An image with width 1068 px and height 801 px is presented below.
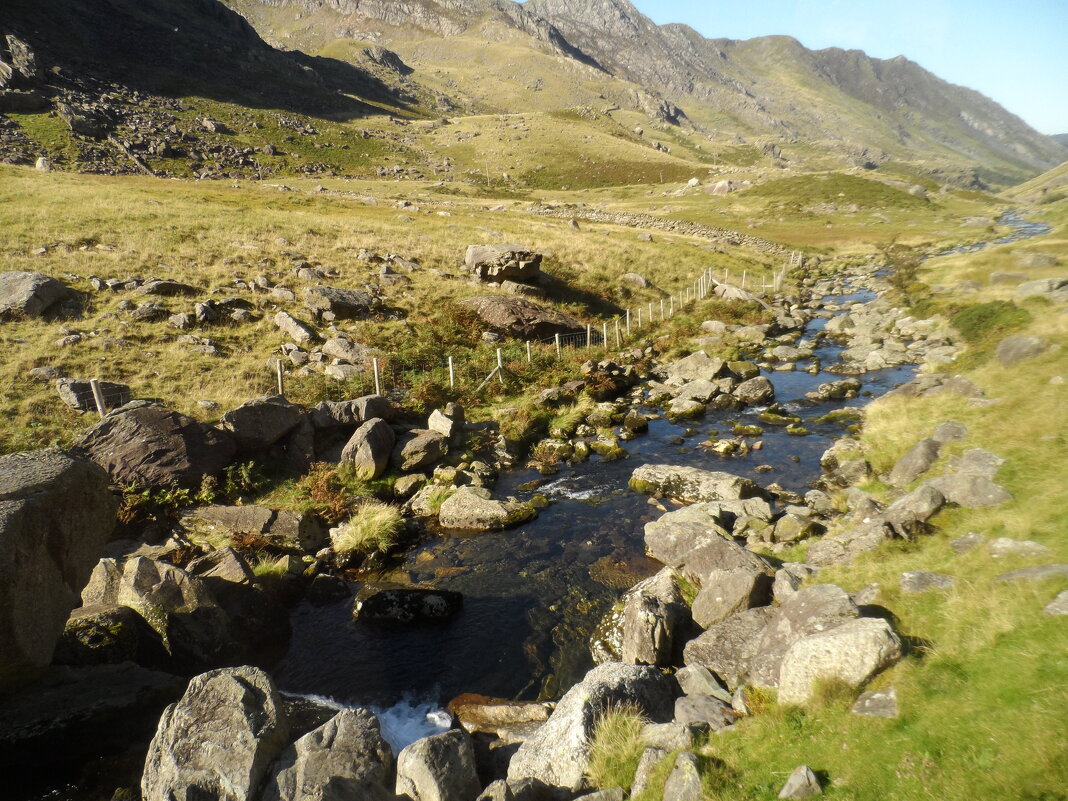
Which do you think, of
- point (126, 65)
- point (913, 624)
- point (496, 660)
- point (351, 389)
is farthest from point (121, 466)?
point (126, 65)

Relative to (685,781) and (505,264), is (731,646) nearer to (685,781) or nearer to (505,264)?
(685,781)

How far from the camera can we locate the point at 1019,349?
1931 cm

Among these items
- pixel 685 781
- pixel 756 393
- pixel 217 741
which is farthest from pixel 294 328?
pixel 685 781

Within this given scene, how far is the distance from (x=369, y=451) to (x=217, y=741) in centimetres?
1292

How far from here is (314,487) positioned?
19.2m

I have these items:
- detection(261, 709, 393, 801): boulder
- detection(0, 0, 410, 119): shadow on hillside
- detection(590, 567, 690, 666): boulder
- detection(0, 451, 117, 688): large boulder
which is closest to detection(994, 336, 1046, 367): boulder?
detection(590, 567, 690, 666): boulder

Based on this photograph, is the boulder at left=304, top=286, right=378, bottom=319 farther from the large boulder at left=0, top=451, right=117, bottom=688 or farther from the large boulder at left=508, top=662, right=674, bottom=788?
the large boulder at left=508, top=662, right=674, bottom=788

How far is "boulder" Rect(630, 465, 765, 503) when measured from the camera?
1839 cm

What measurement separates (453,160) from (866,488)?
173 m

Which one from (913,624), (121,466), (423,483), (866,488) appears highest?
(913,624)

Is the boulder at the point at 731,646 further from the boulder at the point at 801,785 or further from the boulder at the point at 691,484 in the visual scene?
the boulder at the point at 691,484

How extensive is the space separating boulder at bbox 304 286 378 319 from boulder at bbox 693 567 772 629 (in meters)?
26.8

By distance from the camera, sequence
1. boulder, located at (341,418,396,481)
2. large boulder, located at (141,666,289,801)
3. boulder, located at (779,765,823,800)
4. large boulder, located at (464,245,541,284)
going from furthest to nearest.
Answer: large boulder, located at (464,245,541,284) < boulder, located at (341,418,396,481) < large boulder, located at (141,666,289,801) < boulder, located at (779,765,823,800)

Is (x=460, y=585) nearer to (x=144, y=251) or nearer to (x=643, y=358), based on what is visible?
(x=643, y=358)
